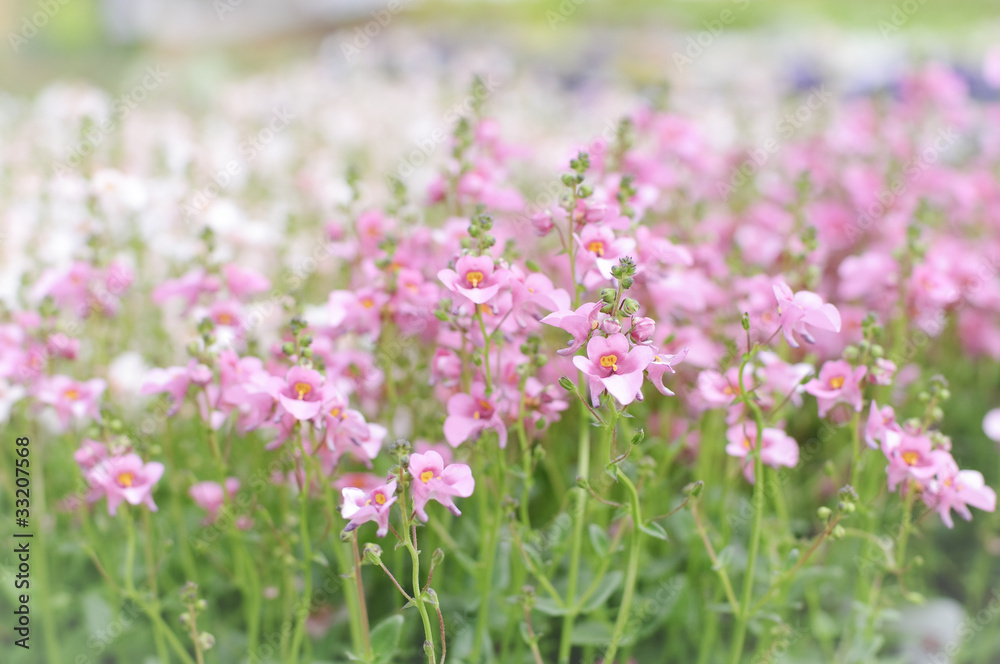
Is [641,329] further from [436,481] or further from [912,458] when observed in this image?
[912,458]

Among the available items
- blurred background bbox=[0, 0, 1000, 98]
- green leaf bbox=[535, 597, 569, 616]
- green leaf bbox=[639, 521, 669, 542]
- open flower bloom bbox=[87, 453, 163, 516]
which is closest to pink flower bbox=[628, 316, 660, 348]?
green leaf bbox=[639, 521, 669, 542]

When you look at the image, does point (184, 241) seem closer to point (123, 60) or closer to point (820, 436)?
point (820, 436)

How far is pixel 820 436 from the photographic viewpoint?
6.66ft

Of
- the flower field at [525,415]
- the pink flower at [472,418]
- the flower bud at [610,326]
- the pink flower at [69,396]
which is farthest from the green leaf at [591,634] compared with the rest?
the pink flower at [69,396]

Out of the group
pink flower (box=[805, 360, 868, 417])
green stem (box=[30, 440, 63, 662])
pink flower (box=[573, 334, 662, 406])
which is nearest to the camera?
pink flower (box=[573, 334, 662, 406])

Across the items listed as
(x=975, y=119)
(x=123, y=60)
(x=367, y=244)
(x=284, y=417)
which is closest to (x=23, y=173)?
(x=367, y=244)

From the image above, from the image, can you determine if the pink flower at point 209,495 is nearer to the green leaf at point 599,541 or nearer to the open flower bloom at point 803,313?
the green leaf at point 599,541

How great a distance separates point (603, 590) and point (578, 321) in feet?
1.82

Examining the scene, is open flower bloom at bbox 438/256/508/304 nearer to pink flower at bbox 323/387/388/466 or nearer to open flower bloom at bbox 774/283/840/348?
pink flower at bbox 323/387/388/466

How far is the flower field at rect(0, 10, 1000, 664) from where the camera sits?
118cm

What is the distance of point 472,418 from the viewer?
3.93 feet

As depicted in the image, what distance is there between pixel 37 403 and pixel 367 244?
667 mm

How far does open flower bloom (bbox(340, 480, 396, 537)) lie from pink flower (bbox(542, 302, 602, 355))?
0.27 meters

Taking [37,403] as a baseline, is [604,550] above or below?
below
